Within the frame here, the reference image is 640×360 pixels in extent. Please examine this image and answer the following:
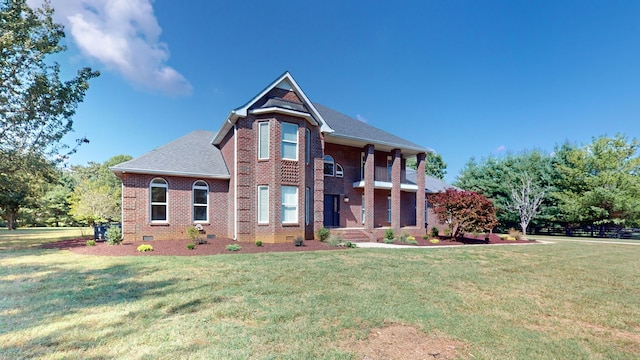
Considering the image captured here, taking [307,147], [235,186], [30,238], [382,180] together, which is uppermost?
[307,147]

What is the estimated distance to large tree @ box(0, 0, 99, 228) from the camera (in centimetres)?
1349

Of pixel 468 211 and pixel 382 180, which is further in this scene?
pixel 382 180

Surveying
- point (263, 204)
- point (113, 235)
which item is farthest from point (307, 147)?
point (113, 235)

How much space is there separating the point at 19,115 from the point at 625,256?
29.3 metres

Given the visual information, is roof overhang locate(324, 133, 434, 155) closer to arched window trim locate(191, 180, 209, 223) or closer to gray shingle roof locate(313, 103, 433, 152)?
gray shingle roof locate(313, 103, 433, 152)

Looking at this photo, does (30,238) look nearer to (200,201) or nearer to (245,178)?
(200,201)

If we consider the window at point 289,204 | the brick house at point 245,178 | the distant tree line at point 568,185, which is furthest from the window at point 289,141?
the distant tree line at point 568,185

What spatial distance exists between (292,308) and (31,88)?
692 inches

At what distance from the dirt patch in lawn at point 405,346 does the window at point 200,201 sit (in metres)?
12.9

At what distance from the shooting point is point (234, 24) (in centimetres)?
1673

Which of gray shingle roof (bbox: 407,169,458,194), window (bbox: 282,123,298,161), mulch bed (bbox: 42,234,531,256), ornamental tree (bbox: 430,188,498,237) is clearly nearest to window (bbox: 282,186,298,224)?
mulch bed (bbox: 42,234,531,256)

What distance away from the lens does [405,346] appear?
12.1 feet

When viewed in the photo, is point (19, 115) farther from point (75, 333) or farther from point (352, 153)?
point (352, 153)

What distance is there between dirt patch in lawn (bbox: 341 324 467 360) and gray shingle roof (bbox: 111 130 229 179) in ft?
42.4
